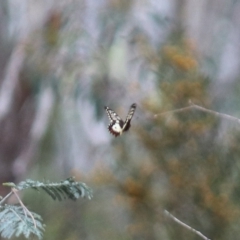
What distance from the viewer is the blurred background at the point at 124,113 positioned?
4.27 feet

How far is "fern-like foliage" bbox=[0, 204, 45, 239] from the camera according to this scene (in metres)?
0.45

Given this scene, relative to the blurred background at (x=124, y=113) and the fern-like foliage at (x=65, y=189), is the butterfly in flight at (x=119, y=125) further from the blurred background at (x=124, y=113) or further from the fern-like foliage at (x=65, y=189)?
the blurred background at (x=124, y=113)

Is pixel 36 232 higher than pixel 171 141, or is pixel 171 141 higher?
pixel 171 141

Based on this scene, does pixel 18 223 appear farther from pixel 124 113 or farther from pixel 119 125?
pixel 124 113

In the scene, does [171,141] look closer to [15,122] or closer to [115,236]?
[115,236]

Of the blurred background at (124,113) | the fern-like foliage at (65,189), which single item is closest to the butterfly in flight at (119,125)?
the fern-like foliage at (65,189)

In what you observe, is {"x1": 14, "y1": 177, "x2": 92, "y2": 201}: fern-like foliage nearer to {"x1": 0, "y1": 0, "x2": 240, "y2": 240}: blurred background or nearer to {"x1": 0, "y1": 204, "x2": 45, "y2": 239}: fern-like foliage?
{"x1": 0, "y1": 204, "x2": 45, "y2": 239}: fern-like foliage

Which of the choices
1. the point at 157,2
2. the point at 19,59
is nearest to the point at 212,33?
the point at 157,2

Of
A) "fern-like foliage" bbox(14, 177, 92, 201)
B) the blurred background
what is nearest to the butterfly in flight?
"fern-like foliage" bbox(14, 177, 92, 201)

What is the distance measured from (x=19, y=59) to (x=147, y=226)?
2.47ft

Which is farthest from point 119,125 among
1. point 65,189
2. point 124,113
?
point 124,113

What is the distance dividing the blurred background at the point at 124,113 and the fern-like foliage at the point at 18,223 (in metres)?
0.70

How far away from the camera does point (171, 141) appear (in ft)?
4.27

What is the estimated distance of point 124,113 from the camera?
1.46 meters
